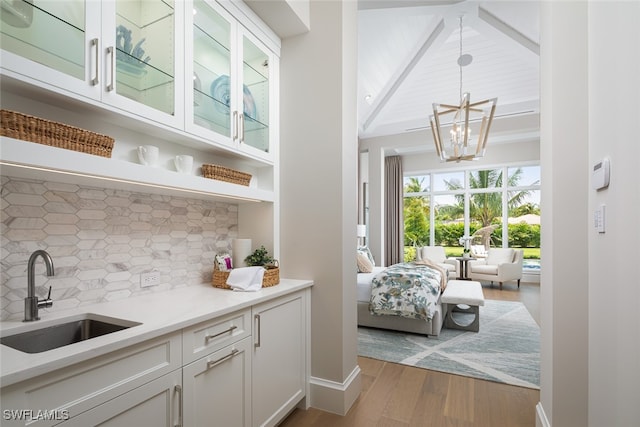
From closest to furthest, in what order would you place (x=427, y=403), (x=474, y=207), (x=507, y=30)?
(x=427, y=403), (x=507, y=30), (x=474, y=207)

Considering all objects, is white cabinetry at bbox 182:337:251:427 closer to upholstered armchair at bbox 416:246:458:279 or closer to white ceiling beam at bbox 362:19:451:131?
white ceiling beam at bbox 362:19:451:131

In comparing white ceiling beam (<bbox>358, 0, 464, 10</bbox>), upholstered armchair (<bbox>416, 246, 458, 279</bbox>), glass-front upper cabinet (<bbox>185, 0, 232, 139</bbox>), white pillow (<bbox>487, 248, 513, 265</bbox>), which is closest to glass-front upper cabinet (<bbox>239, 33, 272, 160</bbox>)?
glass-front upper cabinet (<bbox>185, 0, 232, 139</bbox>)

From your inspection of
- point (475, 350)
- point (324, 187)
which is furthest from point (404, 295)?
point (324, 187)

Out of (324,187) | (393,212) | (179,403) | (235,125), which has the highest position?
(235,125)

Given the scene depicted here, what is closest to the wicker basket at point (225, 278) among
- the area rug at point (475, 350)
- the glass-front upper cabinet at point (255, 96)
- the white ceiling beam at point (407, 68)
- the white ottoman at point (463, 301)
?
the glass-front upper cabinet at point (255, 96)

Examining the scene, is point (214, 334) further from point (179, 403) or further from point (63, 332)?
point (63, 332)

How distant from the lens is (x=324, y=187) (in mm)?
2203

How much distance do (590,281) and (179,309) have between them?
6.48 ft

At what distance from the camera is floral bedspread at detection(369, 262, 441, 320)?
11.0ft

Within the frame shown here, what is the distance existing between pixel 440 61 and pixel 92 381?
20.0ft

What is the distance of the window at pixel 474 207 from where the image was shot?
7426 mm

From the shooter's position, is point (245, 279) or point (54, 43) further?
point (245, 279)

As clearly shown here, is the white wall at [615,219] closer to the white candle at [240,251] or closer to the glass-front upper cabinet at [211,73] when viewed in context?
the glass-front upper cabinet at [211,73]

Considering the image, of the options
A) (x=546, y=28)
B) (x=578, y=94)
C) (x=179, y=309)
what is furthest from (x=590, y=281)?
(x=179, y=309)
